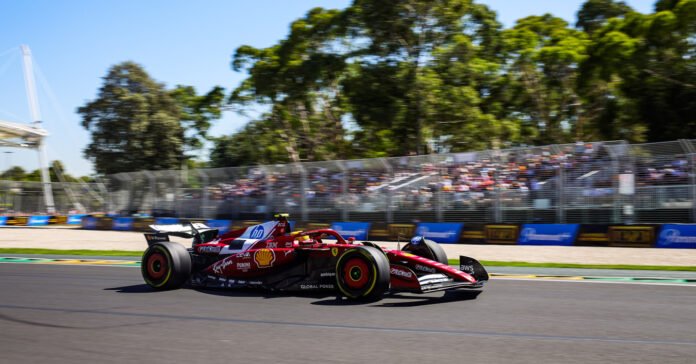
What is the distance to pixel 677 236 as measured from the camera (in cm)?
1702

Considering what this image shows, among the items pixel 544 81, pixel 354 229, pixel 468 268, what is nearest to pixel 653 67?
pixel 544 81

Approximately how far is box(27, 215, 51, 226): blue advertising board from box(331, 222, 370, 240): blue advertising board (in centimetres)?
1992

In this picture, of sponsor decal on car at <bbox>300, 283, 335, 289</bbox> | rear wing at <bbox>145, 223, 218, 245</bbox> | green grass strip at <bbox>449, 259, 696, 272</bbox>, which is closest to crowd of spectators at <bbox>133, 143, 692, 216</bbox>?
green grass strip at <bbox>449, 259, 696, 272</bbox>

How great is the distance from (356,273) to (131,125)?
1420 inches

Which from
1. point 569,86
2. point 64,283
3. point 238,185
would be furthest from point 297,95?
point 64,283

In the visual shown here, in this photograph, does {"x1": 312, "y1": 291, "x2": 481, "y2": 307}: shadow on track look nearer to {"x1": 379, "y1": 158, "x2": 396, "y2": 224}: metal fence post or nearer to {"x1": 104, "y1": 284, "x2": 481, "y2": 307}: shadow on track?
{"x1": 104, "y1": 284, "x2": 481, "y2": 307}: shadow on track

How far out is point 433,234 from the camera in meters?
20.7

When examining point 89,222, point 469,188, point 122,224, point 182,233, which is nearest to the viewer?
point 182,233

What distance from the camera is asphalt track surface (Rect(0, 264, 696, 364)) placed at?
5.61m

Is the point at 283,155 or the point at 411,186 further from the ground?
the point at 283,155

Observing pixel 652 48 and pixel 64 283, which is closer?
pixel 64 283

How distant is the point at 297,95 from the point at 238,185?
9075 millimetres

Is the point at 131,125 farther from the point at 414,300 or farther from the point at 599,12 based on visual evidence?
the point at 414,300

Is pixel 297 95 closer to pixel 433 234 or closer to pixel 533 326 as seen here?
pixel 433 234
